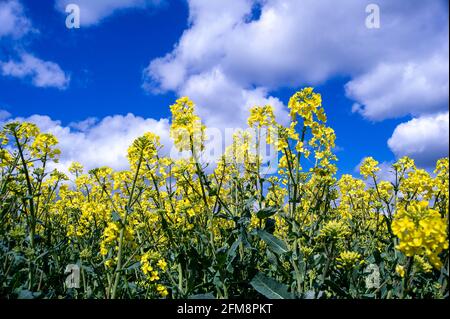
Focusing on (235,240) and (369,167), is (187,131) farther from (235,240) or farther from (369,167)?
(369,167)

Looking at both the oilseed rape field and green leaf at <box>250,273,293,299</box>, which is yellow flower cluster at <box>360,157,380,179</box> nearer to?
the oilseed rape field

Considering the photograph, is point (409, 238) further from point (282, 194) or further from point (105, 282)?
point (282, 194)

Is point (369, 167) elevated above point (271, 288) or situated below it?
above

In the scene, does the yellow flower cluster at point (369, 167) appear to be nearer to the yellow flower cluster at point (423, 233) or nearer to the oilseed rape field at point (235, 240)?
the oilseed rape field at point (235, 240)

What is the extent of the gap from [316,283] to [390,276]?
61cm

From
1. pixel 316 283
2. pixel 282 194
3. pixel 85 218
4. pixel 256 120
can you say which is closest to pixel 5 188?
pixel 85 218

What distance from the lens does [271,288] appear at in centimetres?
296

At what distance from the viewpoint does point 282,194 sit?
5.90 meters

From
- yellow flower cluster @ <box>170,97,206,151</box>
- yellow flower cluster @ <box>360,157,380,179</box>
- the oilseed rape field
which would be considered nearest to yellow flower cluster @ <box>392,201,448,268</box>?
the oilseed rape field

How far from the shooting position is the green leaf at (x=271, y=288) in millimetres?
2923

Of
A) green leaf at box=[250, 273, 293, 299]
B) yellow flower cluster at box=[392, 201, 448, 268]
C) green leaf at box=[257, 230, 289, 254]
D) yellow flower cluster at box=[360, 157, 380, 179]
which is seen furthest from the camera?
yellow flower cluster at box=[360, 157, 380, 179]

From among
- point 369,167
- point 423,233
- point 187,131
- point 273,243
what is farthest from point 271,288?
point 369,167

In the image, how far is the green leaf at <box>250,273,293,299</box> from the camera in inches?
115

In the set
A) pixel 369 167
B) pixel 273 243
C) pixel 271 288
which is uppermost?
pixel 369 167
